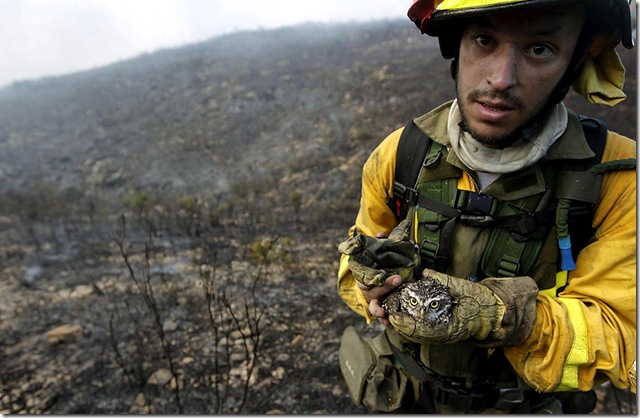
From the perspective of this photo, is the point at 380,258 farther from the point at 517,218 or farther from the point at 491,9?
the point at 491,9

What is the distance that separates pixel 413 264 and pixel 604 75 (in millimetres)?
1002

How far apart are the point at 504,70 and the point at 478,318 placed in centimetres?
76

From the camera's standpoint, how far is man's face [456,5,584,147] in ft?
3.62

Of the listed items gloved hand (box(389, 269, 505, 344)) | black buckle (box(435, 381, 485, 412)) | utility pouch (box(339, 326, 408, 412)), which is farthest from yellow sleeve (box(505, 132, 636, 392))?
utility pouch (box(339, 326, 408, 412))

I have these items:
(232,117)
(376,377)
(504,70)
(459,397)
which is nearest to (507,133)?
(504,70)

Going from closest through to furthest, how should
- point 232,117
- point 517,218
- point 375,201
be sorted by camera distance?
point 517,218 < point 375,201 < point 232,117

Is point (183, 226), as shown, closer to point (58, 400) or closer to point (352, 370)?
point (58, 400)

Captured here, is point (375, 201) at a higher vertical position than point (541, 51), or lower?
lower

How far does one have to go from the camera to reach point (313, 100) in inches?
512

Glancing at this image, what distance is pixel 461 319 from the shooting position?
3.55 feet

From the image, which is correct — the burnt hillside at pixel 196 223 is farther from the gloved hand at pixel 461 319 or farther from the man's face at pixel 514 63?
the man's face at pixel 514 63

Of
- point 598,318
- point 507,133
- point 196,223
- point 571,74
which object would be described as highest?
point 571,74

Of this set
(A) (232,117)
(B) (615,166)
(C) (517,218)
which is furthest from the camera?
(A) (232,117)

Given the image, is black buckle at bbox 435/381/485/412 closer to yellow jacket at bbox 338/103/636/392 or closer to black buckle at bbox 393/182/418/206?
yellow jacket at bbox 338/103/636/392
